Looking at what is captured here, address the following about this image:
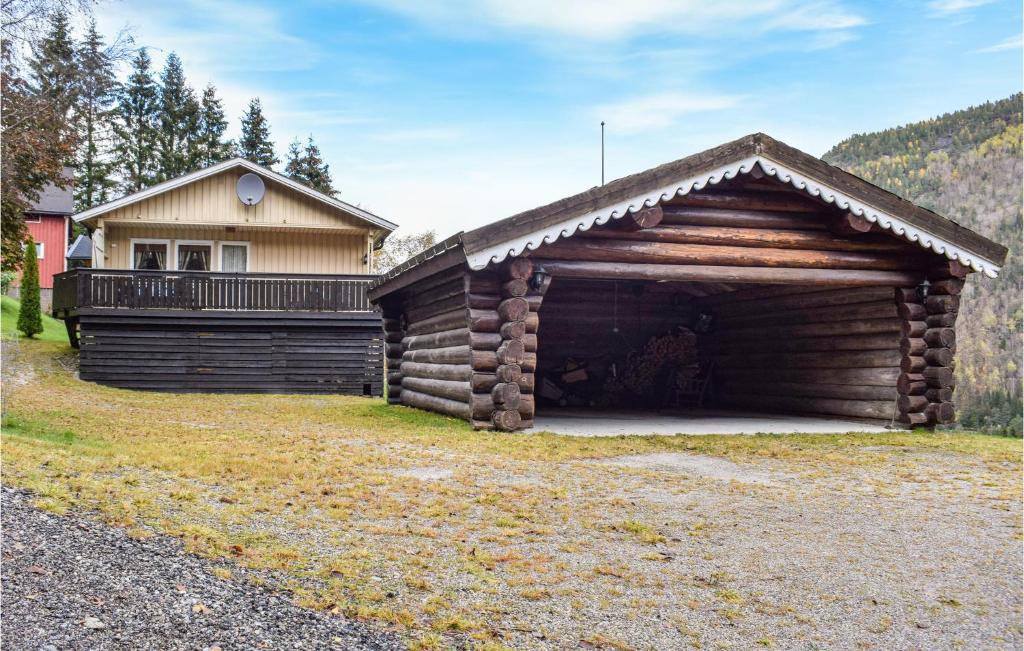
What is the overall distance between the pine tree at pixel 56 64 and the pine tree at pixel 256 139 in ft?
128

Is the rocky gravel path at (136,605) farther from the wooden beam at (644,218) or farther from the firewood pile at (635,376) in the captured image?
the firewood pile at (635,376)

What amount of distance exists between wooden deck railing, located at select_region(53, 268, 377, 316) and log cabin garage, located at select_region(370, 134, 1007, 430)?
6309mm

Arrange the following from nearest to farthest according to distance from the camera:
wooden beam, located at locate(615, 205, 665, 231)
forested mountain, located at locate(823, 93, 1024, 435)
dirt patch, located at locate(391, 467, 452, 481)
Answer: dirt patch, located at locate(391, 467, 452, 481) < wooden beam, located at locate(615, 205, 665, 231) < forested mountain, located at locate(823, 93, 1024, 435)

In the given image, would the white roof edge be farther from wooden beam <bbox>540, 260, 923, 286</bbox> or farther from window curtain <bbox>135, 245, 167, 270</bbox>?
wooden beam <bbox>540, 260, 923, 286</bbox>

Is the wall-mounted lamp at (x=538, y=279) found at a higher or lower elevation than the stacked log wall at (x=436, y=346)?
higher

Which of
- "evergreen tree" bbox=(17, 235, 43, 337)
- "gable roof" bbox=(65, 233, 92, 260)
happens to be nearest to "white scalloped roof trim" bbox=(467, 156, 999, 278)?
"evergreen tree" bbox=(17, 235, 43, 337)

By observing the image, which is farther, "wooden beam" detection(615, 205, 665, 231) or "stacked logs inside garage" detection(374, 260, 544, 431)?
"wooden beam" detection(615, 205, 665, 231)

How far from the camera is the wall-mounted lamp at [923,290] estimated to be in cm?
1335

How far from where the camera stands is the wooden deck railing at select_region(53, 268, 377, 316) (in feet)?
73.1

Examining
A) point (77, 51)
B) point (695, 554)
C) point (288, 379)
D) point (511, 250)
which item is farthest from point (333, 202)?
point (695, 554)

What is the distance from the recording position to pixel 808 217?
13.3m

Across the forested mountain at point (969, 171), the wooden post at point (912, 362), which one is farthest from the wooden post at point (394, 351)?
the forested mountain at point (969, 171)

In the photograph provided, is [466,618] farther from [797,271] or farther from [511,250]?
[797,271]

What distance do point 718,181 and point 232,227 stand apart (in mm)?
17362
